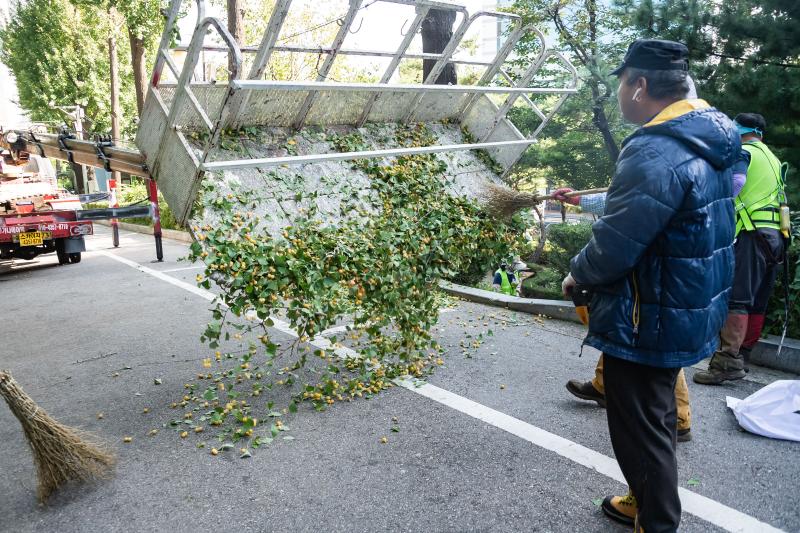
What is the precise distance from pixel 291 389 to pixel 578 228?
6.17 m

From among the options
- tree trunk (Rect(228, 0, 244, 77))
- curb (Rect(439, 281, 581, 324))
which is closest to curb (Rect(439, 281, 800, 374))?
curb (Rect(439, 281, 581, 324))

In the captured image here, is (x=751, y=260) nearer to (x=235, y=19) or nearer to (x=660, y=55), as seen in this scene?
(x=660, y=55)

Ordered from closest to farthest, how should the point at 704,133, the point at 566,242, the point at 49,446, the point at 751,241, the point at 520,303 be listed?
the point at 704,133, the point at 49,446, the point at 751,241, the point at 520,303, the point at 566,242

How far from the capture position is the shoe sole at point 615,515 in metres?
2.57

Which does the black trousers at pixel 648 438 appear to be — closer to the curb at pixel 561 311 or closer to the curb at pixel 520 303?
the curb at pixel 561 311

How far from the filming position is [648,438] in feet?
7.29

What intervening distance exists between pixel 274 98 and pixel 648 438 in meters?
3.54

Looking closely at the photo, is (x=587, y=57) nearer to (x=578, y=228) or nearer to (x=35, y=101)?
(x=578, y=228)

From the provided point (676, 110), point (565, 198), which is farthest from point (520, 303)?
point (676, 110)

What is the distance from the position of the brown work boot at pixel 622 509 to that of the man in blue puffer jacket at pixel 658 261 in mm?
315

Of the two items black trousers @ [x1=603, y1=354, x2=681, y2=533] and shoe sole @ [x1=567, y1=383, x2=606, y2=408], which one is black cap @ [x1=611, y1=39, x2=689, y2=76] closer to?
black trousers @ [x1=603, y1=354, x2=681, y2=533]

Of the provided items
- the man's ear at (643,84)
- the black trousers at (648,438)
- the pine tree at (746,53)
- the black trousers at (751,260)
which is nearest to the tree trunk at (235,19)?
the pine tree at (746,53)

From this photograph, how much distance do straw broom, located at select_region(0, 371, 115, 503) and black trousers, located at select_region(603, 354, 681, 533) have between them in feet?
8.56

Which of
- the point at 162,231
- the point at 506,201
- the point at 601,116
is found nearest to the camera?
the point at 506,201
